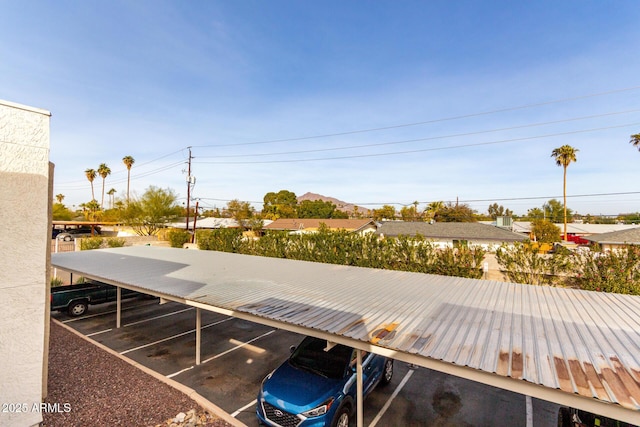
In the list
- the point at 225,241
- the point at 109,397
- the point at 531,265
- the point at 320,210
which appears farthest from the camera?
the point at 320,210

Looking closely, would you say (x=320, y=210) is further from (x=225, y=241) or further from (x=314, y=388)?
(x=314, y=388)

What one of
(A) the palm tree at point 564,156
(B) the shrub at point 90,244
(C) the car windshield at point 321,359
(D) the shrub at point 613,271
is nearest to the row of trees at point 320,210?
(A) the palm tree at point 564,156

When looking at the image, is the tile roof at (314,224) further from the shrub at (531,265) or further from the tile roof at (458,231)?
the shrub at (531,265)

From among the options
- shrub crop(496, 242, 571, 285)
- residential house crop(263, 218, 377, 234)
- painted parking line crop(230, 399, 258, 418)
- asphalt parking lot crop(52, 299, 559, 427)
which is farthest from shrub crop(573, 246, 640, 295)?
residential house crop(263, 218, 377, 234)

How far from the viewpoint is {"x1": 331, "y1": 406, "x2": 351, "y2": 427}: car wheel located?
18.1 feet

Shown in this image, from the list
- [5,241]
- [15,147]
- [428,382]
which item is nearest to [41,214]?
[5,241]

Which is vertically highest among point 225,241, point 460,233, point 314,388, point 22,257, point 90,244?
point 22,257

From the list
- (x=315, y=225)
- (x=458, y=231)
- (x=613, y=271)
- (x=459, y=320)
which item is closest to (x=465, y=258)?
(x=613, y=271)

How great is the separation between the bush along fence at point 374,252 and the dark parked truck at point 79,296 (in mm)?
9251

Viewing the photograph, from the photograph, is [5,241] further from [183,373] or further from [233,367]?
[233,367]

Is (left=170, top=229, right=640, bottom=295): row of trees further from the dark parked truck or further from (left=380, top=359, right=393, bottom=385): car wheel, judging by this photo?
the dark parked truck

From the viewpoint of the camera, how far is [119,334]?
10.6 m

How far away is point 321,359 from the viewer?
6496 millimetres

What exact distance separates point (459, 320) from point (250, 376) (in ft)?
18.3
